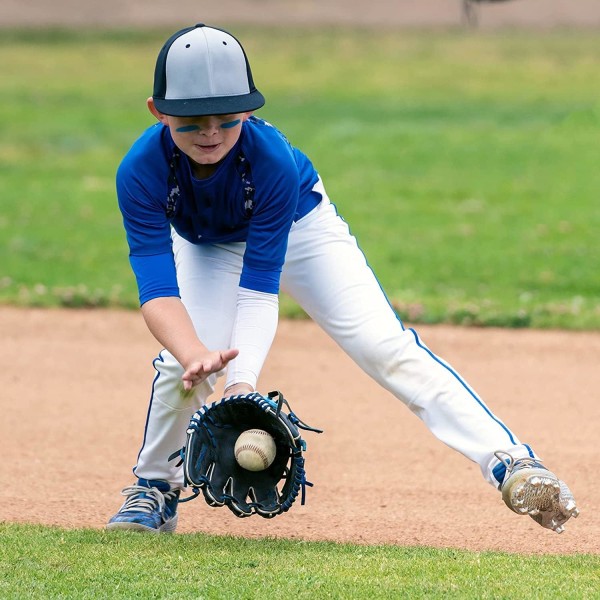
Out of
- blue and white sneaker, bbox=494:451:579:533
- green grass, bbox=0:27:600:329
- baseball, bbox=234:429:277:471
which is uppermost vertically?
baseball, bbox=234:429:277:471

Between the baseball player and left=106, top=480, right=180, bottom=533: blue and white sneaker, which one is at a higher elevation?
the baseball player

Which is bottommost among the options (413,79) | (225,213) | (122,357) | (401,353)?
(413,79)

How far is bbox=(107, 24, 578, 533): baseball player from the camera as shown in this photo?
3648 millimetres

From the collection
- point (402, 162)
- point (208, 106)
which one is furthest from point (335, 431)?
point (402, 162)

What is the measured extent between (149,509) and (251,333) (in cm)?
76

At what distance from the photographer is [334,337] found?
407 centimetres

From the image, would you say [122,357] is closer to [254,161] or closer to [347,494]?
[347,494]

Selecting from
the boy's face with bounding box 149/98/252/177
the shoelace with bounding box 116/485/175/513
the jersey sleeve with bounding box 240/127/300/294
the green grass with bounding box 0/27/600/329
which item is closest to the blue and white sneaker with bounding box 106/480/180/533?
the shoelace with bounding box 116/485/175/513

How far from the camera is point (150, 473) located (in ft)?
14.0

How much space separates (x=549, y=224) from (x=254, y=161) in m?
7.23

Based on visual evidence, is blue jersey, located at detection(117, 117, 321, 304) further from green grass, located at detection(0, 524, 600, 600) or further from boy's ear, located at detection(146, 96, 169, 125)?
green grass, located at detection(0, 524, 600, 600)

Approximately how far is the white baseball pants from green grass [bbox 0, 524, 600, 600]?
38cm

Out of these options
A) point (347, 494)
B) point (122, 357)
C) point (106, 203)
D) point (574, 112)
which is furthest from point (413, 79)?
point (347, 494)

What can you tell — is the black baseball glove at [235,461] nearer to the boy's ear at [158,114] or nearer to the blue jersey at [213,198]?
the blue jersey at [213,198]
